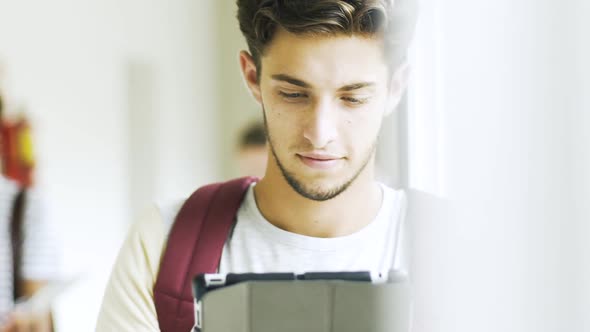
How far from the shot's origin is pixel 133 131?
2.18 metres

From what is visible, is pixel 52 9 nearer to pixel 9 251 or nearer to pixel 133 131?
pixel 133 131

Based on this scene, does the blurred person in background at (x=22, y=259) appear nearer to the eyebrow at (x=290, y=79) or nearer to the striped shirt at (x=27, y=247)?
the striped shirt at (x=27, y=247)

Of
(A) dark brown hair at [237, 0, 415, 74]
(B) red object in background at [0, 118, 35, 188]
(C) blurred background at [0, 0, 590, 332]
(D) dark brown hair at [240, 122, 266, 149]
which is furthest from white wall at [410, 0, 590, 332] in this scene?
(B) red object in background at [0, 118, 35, 188]

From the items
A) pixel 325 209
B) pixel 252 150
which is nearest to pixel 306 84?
pixel 325 209

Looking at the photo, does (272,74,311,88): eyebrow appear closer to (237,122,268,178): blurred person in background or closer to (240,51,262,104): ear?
(240,51,262,104): ear

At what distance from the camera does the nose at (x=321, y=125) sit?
60cm

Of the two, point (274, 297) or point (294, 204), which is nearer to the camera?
point (274, 297)

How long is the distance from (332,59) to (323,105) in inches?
1.5

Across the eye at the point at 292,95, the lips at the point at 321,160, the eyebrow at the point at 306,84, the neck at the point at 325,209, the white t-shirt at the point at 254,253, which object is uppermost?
the eyebrow at the point at 306,84

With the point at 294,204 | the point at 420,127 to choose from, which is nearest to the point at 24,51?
the point at 294,204

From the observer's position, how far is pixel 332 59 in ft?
1.96

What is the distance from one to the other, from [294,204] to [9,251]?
1081 mm

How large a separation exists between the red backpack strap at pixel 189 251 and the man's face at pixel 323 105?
8cm

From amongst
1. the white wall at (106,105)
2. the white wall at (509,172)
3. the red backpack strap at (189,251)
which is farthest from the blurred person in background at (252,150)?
the white wall at (509,172)
